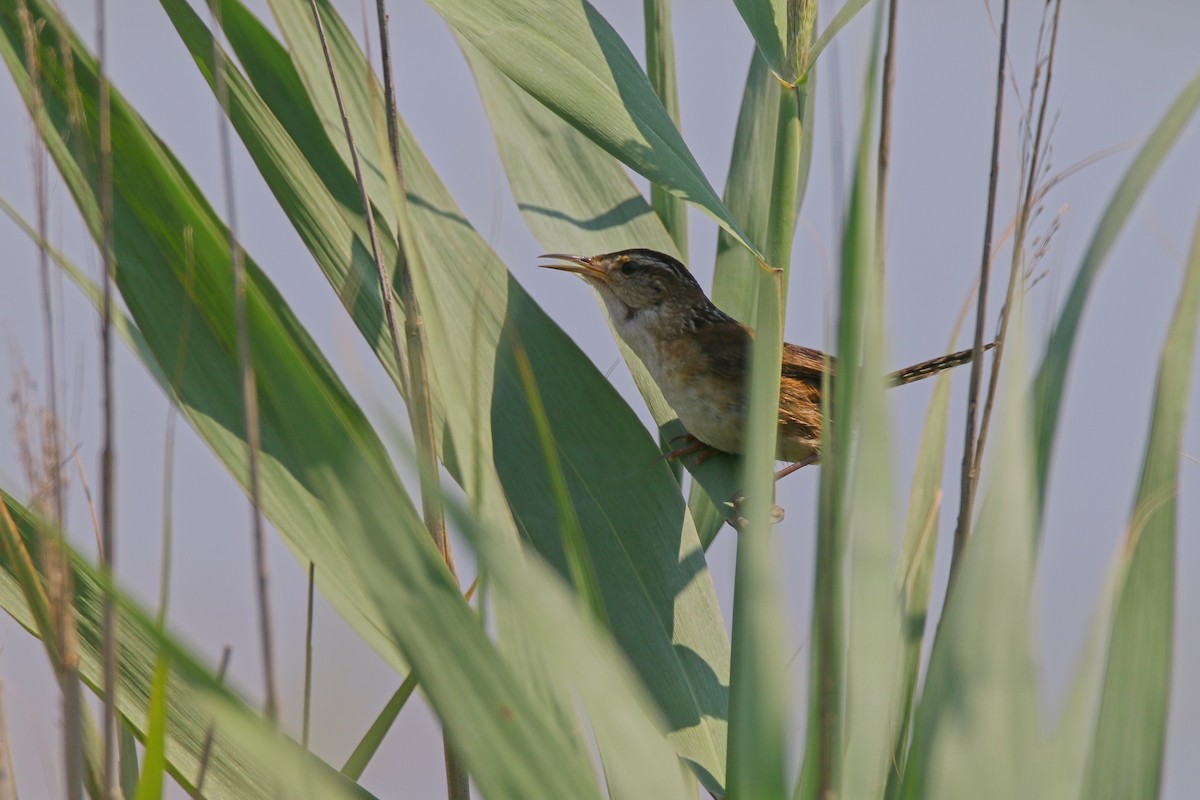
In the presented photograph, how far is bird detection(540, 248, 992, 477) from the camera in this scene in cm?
273

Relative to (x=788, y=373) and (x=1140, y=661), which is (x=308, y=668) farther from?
(x=788, y=373)

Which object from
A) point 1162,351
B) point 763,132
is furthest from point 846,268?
point 763,132

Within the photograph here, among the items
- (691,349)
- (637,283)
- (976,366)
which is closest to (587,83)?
(976,366)

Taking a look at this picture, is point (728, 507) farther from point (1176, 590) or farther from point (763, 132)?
point (1176, 590)

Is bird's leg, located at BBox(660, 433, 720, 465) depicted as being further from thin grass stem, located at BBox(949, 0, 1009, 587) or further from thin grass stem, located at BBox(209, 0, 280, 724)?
Answer: thin grass stem, located at BBox(209, 0, 280, 724)

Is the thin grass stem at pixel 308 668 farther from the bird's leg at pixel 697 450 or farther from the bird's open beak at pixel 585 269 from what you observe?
the bird's open beak at pixel 585 269

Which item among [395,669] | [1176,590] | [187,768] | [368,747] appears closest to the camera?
[1176,590]

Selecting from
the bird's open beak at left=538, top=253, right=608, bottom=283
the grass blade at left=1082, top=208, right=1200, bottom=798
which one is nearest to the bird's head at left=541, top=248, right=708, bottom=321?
the bird's open beak at left=538, top=253, right=608, bottom=283

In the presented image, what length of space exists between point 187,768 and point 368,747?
0.76 ft

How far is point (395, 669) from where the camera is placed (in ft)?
5.44

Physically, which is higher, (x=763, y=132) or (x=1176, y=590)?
(x=763, y=132)

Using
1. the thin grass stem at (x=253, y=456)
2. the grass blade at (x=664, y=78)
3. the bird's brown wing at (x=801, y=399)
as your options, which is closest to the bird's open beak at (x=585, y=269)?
the bird's brown wing at (x=801, y=399)

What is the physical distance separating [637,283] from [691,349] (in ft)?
1.02

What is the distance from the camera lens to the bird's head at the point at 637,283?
302 centimetres
